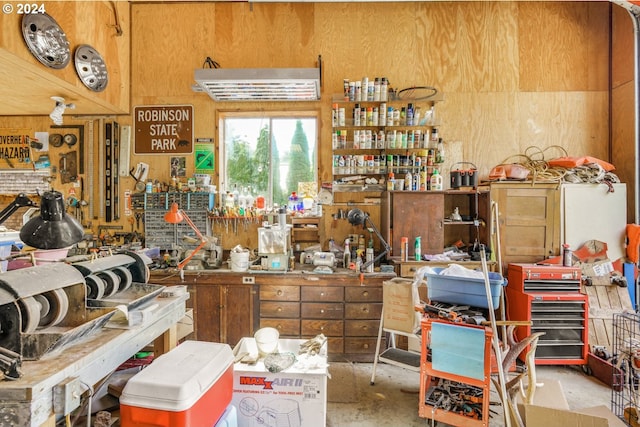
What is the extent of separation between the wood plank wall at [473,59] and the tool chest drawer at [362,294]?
0.92m

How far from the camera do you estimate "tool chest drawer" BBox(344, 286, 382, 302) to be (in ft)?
10.6

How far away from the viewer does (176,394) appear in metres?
1.29

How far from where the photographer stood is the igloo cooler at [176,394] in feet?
4.24

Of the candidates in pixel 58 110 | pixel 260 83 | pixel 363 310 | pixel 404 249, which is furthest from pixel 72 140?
pixel 404 249

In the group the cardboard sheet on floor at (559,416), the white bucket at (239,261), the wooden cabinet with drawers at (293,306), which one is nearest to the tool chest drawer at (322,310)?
the wooden cabinet with drawers at (293,306)

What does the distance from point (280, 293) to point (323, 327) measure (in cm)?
55

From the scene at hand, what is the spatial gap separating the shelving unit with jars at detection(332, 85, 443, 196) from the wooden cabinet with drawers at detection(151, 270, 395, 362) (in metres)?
1.10

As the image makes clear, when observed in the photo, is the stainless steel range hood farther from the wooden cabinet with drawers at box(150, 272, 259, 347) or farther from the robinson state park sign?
the wooden cabinet with drawers at box(150, 272, 259, 347)

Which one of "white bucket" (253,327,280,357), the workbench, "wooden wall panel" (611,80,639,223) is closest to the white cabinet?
"wooden wall panel" (611,80,639,223)

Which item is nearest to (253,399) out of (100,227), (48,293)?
(48,293)

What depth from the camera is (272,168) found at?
4.12 metres

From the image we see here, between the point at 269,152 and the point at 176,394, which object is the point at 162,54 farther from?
the point at 176,394

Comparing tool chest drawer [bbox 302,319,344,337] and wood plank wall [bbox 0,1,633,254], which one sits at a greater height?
wood plank wall [bbox 0,1,633,254]

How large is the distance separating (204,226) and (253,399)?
234 cm
